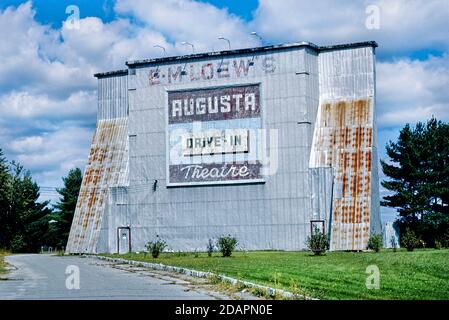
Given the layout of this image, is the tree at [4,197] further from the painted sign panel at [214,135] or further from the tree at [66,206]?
the tree at [66,206]

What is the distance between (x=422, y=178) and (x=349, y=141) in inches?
529

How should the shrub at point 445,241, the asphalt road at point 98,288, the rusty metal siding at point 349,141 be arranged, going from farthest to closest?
the shrub at point 445,241, the rusty metal siding at point 349,141, the asphalt road at point 98,288

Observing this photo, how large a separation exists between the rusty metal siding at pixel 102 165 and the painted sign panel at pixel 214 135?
591 centimetres

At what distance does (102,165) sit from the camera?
6338 centimetres

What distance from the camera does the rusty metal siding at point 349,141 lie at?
51.9 metres

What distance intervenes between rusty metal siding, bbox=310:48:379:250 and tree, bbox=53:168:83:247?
52728mm

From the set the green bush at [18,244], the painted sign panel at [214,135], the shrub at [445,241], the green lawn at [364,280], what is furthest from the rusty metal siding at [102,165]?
the green lawn at [364,280]

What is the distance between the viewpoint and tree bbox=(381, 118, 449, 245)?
6175cm

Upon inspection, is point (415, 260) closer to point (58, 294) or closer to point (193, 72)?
point (58, 294)

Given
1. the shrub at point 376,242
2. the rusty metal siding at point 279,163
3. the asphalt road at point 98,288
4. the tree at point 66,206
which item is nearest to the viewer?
the asphalt road at point 98,288

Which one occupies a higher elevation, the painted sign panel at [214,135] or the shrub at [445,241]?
the painted sign panel at [214,135]

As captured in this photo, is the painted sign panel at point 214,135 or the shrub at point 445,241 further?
the painted sign panel at point 214,135

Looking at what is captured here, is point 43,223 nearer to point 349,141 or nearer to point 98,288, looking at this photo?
point 349,141

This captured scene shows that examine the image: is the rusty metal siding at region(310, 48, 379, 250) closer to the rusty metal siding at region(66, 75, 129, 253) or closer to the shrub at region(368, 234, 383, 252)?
the shrub at region(368, 234, 383, 252)
